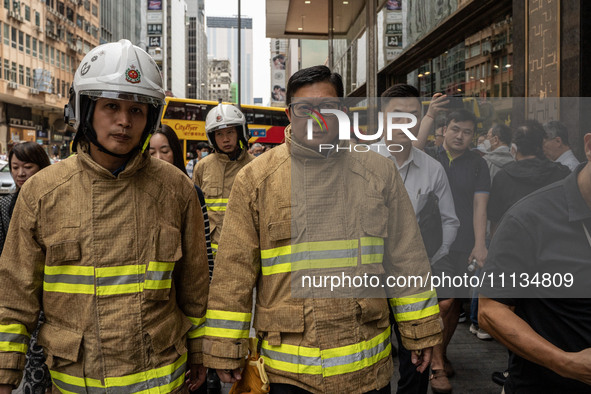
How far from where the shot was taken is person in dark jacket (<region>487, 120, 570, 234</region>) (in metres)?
4.27

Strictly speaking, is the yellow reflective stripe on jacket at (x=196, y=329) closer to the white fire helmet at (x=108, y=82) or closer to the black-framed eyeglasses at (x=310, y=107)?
the white fire helmet at (x=108, y=82)

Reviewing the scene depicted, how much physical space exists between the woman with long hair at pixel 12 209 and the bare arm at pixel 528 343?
199 centimetres

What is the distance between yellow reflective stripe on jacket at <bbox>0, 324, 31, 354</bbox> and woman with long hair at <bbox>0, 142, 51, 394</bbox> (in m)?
0.25

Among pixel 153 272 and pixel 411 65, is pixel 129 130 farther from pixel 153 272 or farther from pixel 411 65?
pixel 411 65

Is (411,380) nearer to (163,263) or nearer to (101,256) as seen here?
(163,263)

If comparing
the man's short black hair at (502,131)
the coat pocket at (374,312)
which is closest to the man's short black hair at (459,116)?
the man's short black hair at (502,131)

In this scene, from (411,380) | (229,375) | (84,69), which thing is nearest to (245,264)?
(229,375)

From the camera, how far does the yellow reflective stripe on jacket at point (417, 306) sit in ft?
8.01

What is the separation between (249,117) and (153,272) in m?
26.1

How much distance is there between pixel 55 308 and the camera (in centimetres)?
220

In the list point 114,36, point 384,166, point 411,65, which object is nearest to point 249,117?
point 411,65

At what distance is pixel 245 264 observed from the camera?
7.69 ft

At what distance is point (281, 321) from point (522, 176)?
9.78ft

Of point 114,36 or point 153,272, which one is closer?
point 153,272
